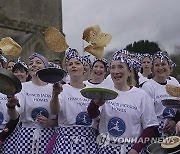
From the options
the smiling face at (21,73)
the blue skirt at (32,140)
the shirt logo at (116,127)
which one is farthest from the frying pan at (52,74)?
the smiling face at (21,73)

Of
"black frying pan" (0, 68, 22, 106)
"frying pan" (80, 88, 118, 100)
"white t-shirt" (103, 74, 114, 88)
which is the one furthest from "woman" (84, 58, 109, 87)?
"black frying pan" (0, 68, 22, 106)

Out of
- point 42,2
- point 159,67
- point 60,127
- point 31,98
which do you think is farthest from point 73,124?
point 42,2

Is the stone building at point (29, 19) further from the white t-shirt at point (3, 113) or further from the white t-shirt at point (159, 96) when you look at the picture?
the white t-shirt at point (159, 96)

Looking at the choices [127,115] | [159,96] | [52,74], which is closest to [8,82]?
[52,74]

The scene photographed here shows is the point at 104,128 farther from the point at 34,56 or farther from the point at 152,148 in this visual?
the point at 34,56

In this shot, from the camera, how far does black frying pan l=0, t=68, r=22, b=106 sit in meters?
3.80

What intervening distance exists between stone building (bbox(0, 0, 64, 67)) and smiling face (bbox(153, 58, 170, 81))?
2405 centimetres

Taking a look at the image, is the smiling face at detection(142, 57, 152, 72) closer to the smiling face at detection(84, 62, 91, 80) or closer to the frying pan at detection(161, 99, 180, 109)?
the smiling face at detection(84, 62, 91, 80)

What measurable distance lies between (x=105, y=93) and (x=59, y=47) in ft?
3.75

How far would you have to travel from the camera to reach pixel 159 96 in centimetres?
497

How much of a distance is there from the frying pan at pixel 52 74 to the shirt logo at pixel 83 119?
0.59m

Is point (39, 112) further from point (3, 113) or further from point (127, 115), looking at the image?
point (127, 115)

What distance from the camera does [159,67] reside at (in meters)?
5.16

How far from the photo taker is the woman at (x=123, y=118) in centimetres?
414
